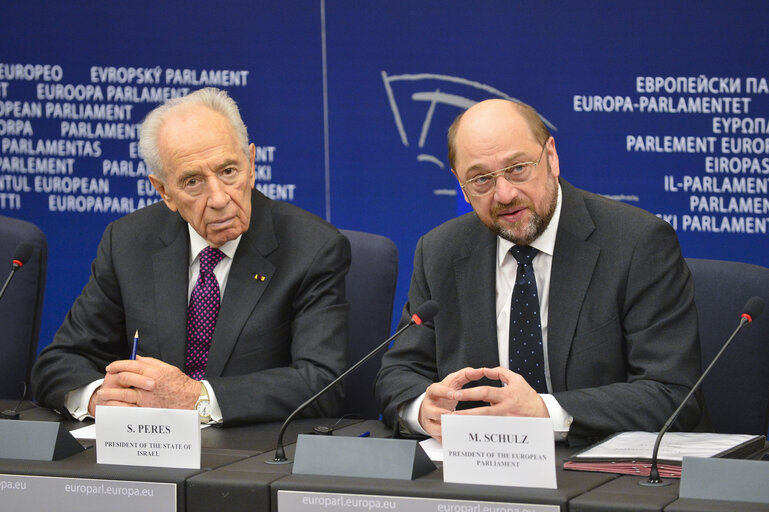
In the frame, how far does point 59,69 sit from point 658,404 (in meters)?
3.38

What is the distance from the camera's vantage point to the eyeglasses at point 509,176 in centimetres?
298

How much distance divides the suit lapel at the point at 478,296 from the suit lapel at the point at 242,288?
1.88 feet

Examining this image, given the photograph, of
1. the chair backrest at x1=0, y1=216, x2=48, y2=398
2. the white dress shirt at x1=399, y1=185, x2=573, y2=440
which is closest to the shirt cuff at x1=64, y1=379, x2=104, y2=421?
the chair backrest at x1=0, y1=216, x2=48, y2=398

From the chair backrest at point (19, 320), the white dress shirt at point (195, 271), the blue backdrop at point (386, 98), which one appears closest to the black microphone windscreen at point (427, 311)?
the white dress shirt at point (195, 271)

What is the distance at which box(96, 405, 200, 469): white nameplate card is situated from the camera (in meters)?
2.33

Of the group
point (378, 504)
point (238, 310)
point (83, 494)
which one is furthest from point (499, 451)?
point (238, 310)

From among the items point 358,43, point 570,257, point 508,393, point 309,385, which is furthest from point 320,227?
point 358,43

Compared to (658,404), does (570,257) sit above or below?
above

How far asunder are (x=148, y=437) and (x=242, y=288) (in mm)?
968

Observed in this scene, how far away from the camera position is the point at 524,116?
303 centimetres

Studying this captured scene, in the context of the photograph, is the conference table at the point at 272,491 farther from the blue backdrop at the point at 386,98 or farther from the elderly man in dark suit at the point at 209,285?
the blue backdrop at the point at 386,98

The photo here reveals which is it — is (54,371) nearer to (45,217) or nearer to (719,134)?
(45,217)

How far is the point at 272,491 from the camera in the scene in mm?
2180

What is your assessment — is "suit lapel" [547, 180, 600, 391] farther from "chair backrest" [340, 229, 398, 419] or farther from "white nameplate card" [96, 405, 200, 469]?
"white nameplate card" [96, 405, 200, 469]
